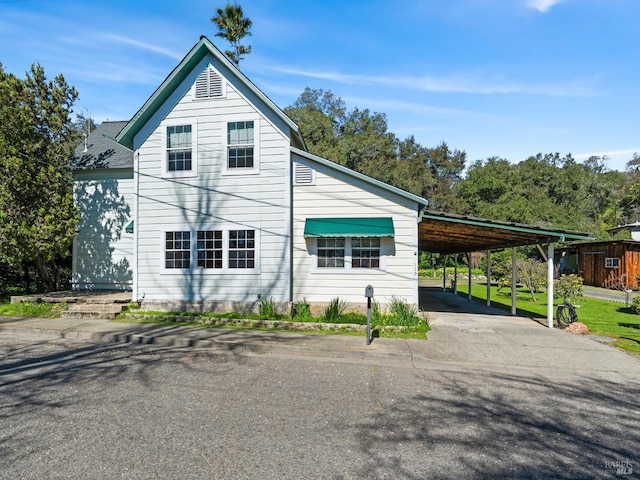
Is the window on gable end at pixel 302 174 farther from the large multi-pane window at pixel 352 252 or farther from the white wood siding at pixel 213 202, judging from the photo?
the large multi-pane window at pixel 352 252

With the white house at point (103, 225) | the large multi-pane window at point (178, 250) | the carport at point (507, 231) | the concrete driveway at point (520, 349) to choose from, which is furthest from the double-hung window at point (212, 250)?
the concrete driveway at point (520, 349)

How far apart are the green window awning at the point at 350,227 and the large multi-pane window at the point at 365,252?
0.52 meters

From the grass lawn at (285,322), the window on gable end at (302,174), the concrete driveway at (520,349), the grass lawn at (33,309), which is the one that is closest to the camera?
the concrete driveway at (520,349)

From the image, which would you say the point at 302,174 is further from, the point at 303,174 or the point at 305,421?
the point at 305,421

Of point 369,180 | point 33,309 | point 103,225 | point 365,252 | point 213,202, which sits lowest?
point 33,309

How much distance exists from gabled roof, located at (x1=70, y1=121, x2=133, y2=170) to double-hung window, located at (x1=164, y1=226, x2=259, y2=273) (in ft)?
16.4

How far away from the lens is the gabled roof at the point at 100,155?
1573 cm

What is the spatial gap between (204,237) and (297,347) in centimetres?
548

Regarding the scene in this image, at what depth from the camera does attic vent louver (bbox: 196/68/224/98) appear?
12.6 m

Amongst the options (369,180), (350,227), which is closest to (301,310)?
(350,227)

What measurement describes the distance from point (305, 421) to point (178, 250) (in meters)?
9.04

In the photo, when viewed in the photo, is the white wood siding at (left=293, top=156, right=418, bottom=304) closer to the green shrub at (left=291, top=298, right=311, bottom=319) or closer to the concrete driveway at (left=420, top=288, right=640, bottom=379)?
the green shrub at (left=291, top=298, right=311, bottom=319)

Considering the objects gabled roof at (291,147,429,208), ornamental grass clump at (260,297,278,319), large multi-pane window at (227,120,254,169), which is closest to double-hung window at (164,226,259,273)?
ornamental grass clump at (260,297,278,319)

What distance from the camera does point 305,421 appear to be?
16.5 feet
